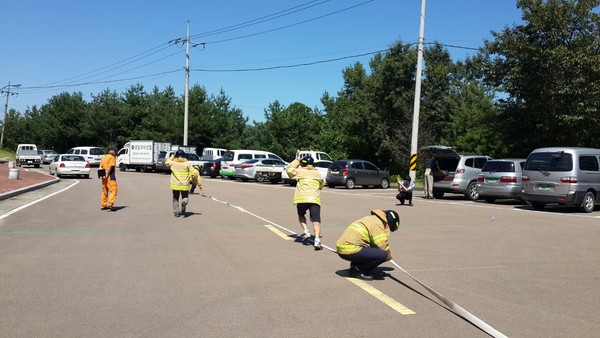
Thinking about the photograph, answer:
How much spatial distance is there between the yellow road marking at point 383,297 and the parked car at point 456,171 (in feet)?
49.0

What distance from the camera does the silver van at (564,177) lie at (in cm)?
1582

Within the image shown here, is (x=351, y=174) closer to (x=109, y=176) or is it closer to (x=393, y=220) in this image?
(x=109, y=176)

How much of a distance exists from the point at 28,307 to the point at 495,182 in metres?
16.9

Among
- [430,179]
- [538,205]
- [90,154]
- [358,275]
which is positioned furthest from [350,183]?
[90,154]

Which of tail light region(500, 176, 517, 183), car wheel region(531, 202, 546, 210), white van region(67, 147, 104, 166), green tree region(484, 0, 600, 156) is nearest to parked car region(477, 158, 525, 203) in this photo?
tail light region(500, 176, 517, 183)

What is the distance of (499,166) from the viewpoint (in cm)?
1928

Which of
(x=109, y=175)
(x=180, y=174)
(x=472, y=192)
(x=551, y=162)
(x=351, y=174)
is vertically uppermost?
(x=551, y=162)

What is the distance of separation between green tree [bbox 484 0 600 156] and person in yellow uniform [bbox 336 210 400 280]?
19.1 metres

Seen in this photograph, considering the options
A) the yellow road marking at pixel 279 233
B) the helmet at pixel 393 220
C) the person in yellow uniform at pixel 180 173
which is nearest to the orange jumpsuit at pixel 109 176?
the person in yellow uniform at pixel 180 173

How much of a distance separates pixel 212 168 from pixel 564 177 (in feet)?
85.8

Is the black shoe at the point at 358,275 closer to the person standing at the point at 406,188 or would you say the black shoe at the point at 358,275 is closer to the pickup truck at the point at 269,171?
the person standing at the point at 406,188

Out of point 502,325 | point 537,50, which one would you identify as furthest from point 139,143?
point 502,325

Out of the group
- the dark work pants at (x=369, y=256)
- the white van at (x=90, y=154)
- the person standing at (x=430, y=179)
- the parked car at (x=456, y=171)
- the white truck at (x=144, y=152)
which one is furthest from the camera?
the white van at (x=90, y=154)

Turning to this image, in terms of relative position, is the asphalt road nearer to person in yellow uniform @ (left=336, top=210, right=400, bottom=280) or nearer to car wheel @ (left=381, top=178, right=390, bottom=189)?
person in yellow uniform @ (left=336, top=210, right=400, bottom=280)
